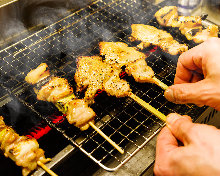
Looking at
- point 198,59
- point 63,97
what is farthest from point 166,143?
point 63,97

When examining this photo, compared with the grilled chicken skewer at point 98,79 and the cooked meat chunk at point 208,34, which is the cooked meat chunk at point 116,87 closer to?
the grilled chicken skewer at point 98,79

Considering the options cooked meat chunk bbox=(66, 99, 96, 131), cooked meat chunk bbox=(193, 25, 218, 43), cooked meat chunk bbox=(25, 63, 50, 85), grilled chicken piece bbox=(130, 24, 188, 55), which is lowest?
cooked meat chunk bbox=(66, 99, 96, 131)

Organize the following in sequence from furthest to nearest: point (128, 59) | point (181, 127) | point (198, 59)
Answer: point (128, 59) → point (198, 59) → point (181, 127)

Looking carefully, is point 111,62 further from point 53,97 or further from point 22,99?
point 22,99

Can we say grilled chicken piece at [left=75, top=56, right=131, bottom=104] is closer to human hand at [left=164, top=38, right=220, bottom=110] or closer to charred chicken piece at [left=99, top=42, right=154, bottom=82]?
charred chicken piece at [left=99, top=42, right=154, bottom=82]

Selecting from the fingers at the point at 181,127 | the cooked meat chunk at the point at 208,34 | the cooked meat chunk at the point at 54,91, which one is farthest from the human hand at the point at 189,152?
the cooked meat chunk at the point at 208,34

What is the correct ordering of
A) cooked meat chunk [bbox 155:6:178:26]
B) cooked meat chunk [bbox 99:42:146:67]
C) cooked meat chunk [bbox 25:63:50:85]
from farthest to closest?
cooked meat chunk [bbox 155:6:178:26], cooked meat chunk [bbox 99:42:146:67], cooked meat chunk [bbox 25:63:50:85]

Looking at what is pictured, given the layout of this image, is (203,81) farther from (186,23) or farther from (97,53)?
(186,23)

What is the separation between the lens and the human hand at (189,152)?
1.56 metres

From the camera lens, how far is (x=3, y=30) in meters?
3.42

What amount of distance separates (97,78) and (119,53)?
59cm

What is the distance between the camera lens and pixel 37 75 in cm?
307

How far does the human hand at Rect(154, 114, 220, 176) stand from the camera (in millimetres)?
1562

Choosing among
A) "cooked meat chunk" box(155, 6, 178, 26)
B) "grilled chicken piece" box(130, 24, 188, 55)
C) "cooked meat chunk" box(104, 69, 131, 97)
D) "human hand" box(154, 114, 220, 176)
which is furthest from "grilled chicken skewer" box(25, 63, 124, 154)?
"cooked meat chunk" box(155, 6, 178, 26)
